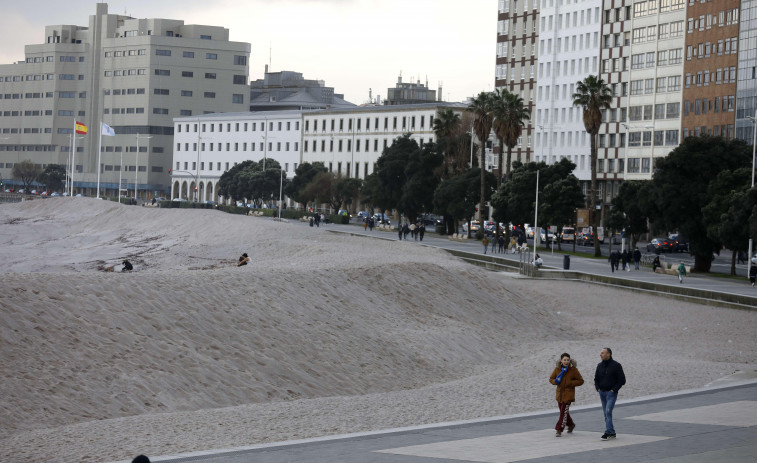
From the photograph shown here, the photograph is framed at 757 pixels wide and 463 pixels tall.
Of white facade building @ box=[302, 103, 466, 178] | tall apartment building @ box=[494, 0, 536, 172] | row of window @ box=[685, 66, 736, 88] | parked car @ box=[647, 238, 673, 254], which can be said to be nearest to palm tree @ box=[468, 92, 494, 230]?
parked car @ box=[647, 238, 673, 254]

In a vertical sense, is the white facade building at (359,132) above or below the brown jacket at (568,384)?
above

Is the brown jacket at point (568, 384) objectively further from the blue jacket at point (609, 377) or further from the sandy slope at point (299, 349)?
the sandy slope at point (299, 349)

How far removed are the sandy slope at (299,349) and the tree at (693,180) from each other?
1937 centimetres

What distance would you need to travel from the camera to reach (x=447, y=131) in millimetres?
127938

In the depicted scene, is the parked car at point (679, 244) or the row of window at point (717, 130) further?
the row of window at point (717, 130)

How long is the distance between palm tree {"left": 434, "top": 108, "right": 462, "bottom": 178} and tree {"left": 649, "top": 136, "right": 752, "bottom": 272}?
48.9 meters

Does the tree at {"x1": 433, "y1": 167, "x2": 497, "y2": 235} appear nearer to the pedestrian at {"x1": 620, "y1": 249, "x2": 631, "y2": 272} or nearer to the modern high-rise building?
the modern high-rise building

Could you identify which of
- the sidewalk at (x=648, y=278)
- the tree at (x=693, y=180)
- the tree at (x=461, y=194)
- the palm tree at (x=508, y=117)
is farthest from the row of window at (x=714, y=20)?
the tree at (x=693, y=180)

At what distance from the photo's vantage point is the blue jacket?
21906 millimetres

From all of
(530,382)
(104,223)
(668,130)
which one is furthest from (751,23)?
(530,382)

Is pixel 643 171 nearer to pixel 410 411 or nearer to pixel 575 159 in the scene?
pixel 575 159

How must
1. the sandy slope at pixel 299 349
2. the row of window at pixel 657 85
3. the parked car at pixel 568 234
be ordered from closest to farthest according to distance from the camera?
1. the sandy slope at pixel 299 349
2. the parked car at pixel 568 234
3. the row of window at pixel 657 85

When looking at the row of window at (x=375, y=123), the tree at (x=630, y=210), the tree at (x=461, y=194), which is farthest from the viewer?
the row of window at (x=375, y=123)

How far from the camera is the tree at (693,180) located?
7775cm
